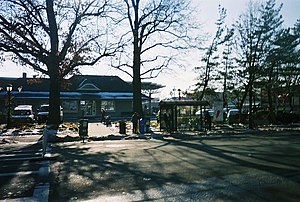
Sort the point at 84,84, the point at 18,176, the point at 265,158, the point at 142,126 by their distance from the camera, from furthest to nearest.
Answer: the point at 84,84 < the point at 142,126 < the point at 265,158 < the point at 18,176

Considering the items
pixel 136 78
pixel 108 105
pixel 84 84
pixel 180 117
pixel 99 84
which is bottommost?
pixel 180 117

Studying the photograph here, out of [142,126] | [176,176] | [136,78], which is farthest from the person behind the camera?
[136,78]

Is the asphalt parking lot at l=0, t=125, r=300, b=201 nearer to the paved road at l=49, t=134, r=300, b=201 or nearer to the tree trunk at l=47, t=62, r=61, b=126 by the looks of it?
the paved road at l=49, t=134, r=300, b=201

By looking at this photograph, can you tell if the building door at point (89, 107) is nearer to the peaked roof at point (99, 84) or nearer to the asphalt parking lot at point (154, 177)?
the peaked roof at point (99, 84)

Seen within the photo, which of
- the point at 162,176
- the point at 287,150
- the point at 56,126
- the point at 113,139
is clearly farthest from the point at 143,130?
the point at 162,176

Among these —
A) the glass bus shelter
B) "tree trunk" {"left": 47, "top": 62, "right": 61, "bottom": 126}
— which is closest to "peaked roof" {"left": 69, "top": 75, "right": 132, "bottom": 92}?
"tree trunk" {"left": 47, "top": 62, "right": 61, "bottom": 126}

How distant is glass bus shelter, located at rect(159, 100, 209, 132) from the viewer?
2519 cm

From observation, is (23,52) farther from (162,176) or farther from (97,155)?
(162,176)

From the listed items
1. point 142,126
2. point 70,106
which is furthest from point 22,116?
point 70,106

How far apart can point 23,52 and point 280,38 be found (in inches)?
965

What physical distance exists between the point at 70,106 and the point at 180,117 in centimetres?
2652

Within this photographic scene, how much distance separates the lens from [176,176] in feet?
28.3

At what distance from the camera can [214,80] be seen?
38.9 meters

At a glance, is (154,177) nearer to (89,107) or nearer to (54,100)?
(54,100)
